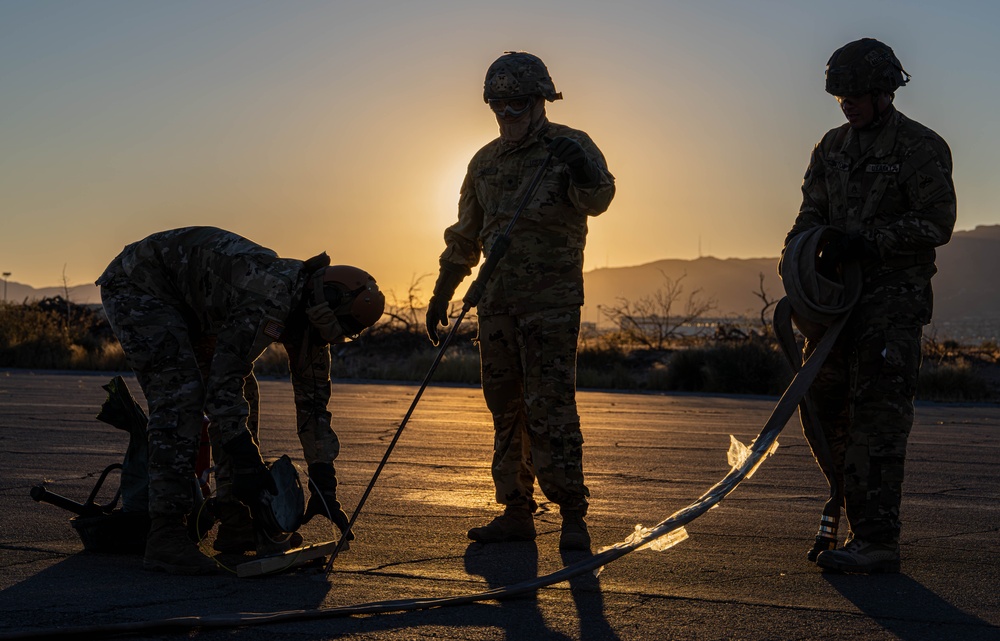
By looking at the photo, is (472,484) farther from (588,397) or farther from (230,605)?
(588,397)

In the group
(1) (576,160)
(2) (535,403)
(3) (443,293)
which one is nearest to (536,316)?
(2) (535,403)

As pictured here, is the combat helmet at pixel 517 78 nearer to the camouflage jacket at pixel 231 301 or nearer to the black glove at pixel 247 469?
the camouflage jacket at pixel 231 301

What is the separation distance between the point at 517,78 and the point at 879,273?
221cm

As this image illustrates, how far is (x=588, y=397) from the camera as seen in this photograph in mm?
20219

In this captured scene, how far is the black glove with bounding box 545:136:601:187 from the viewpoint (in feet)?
21.6

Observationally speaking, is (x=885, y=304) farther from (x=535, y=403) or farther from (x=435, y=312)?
(x=435, y=312)

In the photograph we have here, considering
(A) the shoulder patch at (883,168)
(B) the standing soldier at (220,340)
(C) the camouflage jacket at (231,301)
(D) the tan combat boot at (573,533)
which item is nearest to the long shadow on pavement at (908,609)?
(D) the tan combat boot at (573,533)

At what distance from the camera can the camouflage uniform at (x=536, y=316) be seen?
6875mm

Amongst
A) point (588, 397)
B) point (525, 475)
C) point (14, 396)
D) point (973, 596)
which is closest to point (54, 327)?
point (14, 396)

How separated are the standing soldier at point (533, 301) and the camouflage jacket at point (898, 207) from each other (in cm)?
128

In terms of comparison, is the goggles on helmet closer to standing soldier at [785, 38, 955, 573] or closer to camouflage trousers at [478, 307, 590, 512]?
camouflage trousers at [478, 307, 590, 512]

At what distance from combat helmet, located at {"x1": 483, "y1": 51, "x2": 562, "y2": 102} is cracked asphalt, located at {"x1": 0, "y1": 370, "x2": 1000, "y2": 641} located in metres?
2.50

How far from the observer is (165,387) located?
630 cm

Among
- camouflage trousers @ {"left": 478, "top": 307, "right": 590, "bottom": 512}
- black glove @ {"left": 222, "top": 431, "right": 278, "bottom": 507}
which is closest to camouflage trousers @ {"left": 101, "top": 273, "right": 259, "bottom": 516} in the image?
black glove @ {"left": 222, "top": 431, "right": 278, "bottom": 507}
